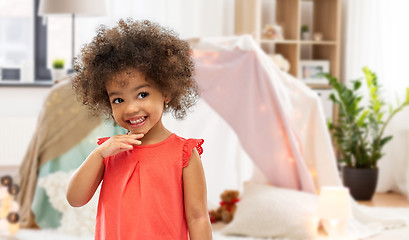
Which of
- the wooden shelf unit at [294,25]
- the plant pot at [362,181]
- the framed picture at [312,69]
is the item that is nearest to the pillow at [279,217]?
the plant pot at [362,181]

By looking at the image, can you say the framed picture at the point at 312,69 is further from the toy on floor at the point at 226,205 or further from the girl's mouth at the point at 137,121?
the girl's mouth at the point at 137,121

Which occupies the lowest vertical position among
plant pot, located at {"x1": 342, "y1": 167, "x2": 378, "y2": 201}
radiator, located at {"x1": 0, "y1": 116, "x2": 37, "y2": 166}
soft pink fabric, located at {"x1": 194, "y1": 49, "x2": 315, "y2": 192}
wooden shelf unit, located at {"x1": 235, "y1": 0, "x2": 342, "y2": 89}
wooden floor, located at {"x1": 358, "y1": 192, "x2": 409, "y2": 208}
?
wooden floor, located at {"x1": 358, "y1": 192, "x2": 409, "y2": 208}

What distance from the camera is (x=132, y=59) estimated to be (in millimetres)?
974

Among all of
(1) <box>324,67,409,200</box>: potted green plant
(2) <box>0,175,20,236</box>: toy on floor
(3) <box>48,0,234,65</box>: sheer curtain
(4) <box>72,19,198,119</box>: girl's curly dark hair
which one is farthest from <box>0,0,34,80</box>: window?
(4) <box>72,19,198,119</box>: girl's curly dark hair

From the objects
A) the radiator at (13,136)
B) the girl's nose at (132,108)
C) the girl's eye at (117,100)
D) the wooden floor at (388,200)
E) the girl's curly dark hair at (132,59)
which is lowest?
the wooden floor at (388,200)

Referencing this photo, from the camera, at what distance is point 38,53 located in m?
4.76

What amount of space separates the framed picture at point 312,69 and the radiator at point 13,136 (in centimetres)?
205

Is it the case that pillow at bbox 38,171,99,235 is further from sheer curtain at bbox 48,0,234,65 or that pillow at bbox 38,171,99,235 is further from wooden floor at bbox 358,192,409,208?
wooden floor at bbox 358,192,409,208

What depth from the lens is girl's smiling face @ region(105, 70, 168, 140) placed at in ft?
3.19

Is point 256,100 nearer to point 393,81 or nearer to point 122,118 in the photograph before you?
point 393,81

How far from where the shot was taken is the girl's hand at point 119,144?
950mm

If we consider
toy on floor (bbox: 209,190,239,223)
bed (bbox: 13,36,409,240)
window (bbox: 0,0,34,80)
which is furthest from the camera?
window (bbox: 0,0,34,80)

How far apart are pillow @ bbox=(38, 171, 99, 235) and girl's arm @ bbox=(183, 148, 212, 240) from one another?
195 cm

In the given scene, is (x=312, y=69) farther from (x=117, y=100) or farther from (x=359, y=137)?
(x=117, y=100)
